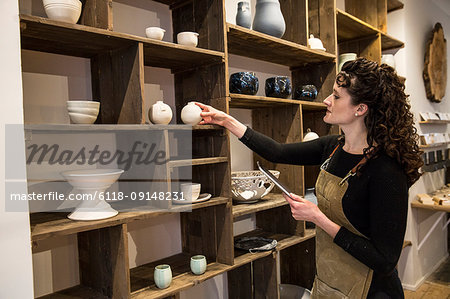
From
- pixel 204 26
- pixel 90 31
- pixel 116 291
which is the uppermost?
pixel 204 26

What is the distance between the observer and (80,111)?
1253mm

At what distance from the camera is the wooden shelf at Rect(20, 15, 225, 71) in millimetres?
1164

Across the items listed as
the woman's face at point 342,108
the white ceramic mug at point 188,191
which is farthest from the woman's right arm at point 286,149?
the white ceramic mug at point 188,191

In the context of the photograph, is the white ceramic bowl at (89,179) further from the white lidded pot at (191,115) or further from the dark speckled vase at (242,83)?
the dark speckled vase at (242,83)

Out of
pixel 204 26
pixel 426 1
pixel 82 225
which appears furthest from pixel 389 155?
pixel 426 1

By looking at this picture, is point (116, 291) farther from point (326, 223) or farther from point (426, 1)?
point (426, 1)

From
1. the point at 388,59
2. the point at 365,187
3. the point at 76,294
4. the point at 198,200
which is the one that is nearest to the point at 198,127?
the point at 198,200

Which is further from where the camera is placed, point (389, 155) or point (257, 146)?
point (257, 146)

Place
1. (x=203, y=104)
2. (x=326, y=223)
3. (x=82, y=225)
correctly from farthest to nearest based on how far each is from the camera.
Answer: (x=203, y=104)
(x=326, y=223)
(x=82, y=225)

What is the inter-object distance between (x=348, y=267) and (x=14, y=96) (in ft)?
4.40

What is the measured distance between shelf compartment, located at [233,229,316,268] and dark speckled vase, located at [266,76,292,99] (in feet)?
2.71

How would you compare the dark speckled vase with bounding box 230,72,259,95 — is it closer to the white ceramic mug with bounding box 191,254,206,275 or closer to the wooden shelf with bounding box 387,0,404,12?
the white ceramic mug with bounding box 191,254,206,275

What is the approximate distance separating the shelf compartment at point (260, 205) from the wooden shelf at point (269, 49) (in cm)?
86

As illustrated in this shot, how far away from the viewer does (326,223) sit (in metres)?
1.42
